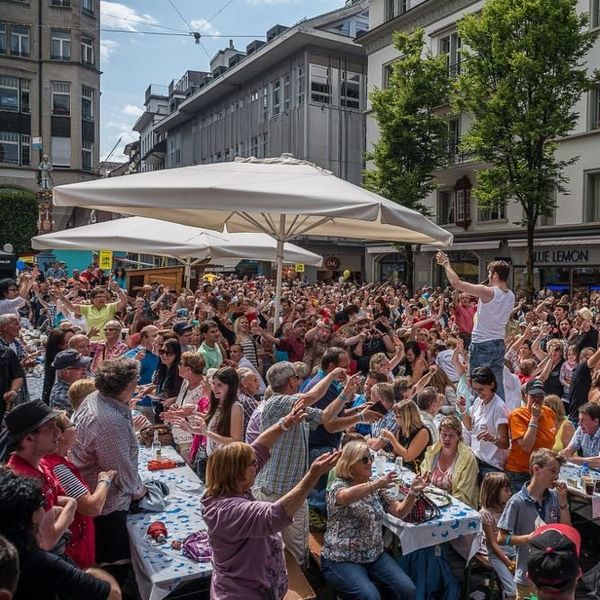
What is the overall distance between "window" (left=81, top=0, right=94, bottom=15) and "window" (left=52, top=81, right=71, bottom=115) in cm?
557

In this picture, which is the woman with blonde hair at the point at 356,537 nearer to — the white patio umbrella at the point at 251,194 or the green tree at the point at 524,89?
the white patio umbrella at the point at 251,194

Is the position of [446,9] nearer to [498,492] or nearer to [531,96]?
[531,96]

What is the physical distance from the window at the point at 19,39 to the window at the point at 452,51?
29919 mm

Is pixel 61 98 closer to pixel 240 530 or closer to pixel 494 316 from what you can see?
pixel 494 316

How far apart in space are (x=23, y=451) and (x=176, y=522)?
4.40 ft

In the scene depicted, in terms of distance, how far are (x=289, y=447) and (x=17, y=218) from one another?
40.8 meters

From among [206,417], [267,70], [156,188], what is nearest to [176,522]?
[206,417]

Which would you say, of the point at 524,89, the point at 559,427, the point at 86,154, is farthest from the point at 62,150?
the point at 559,427

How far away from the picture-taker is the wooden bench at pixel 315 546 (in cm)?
456

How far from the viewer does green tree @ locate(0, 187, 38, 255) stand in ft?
130

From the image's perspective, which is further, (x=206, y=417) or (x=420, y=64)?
(x=420, y=64)

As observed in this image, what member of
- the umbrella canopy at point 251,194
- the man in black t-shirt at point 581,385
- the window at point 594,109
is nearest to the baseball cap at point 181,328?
the umbrella canopy at point 251,194

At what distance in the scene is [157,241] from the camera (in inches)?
434

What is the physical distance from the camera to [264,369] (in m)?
9.18
